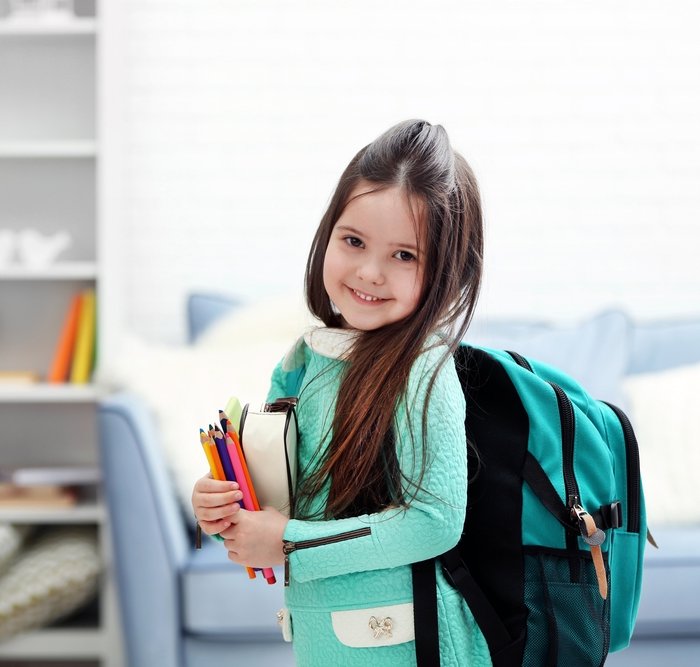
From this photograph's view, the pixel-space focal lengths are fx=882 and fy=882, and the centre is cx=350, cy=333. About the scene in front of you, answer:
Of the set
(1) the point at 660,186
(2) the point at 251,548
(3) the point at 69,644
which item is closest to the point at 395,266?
(2) the point at 251,548

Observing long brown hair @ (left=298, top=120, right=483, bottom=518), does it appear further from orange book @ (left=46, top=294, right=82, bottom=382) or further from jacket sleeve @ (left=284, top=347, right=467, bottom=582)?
orange book @ (left=46, top=294, right=82, bottom=382)

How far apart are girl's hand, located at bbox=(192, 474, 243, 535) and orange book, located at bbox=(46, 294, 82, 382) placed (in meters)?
1.68

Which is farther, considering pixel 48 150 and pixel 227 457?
pixel 48 150

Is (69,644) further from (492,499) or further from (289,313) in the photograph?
(492,499)

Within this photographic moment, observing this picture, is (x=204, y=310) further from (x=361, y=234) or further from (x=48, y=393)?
(x=361, y=234)

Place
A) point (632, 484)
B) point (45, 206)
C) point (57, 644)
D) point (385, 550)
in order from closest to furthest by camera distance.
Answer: point (385, 550)
point (632, 484)
point (57, 644)
point (45, 206)

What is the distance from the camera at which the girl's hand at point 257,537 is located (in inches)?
38.3

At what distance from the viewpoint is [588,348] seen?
7.59ft

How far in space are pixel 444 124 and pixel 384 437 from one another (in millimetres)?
1970

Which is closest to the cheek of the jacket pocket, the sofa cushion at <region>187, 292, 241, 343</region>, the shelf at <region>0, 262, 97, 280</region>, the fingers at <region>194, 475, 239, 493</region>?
the fingers at <region>194, 475, 239, 493</region>

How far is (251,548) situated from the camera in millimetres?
973

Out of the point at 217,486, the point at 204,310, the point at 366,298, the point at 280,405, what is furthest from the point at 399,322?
the point at 204,310

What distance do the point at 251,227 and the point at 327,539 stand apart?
1.99 m

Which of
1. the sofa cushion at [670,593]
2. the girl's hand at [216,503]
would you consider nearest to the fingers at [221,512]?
the girl's hand at [216,503]
